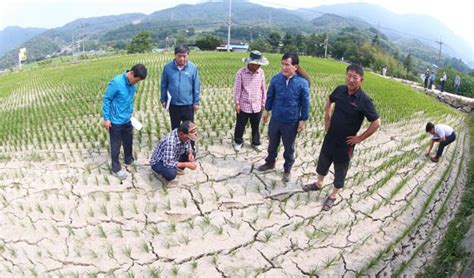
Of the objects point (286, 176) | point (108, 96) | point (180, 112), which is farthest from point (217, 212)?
point (108, 96)

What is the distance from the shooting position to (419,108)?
9.88m

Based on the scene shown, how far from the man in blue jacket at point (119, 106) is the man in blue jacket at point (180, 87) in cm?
46

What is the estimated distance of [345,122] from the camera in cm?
389

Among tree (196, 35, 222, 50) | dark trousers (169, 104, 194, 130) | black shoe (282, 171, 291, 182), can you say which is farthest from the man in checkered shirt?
tree (196, 35, 222, 50)

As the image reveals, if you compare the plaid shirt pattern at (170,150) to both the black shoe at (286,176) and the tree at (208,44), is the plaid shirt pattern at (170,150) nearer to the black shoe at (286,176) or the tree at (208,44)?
the black shoe at (286,176)

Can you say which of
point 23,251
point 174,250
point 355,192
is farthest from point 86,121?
point 355,192

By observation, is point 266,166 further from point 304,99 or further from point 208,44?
point 208,44

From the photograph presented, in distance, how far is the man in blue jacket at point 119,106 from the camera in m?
4.33

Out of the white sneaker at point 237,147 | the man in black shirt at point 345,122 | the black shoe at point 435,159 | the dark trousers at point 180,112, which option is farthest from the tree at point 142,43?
the man in black shirt at point 345,122

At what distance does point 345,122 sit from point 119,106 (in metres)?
2.57

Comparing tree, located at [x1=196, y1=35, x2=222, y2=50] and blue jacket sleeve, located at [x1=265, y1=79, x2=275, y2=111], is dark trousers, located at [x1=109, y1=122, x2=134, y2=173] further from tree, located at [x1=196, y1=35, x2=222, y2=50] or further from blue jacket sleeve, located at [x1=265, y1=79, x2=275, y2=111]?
tree, located at [x1=196, y1=35, x2=222, y2=50]

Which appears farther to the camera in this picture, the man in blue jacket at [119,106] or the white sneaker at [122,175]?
the white sneaker at [122,175]

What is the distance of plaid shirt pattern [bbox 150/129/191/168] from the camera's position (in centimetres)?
430

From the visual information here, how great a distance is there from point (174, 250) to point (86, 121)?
16.9 ft
